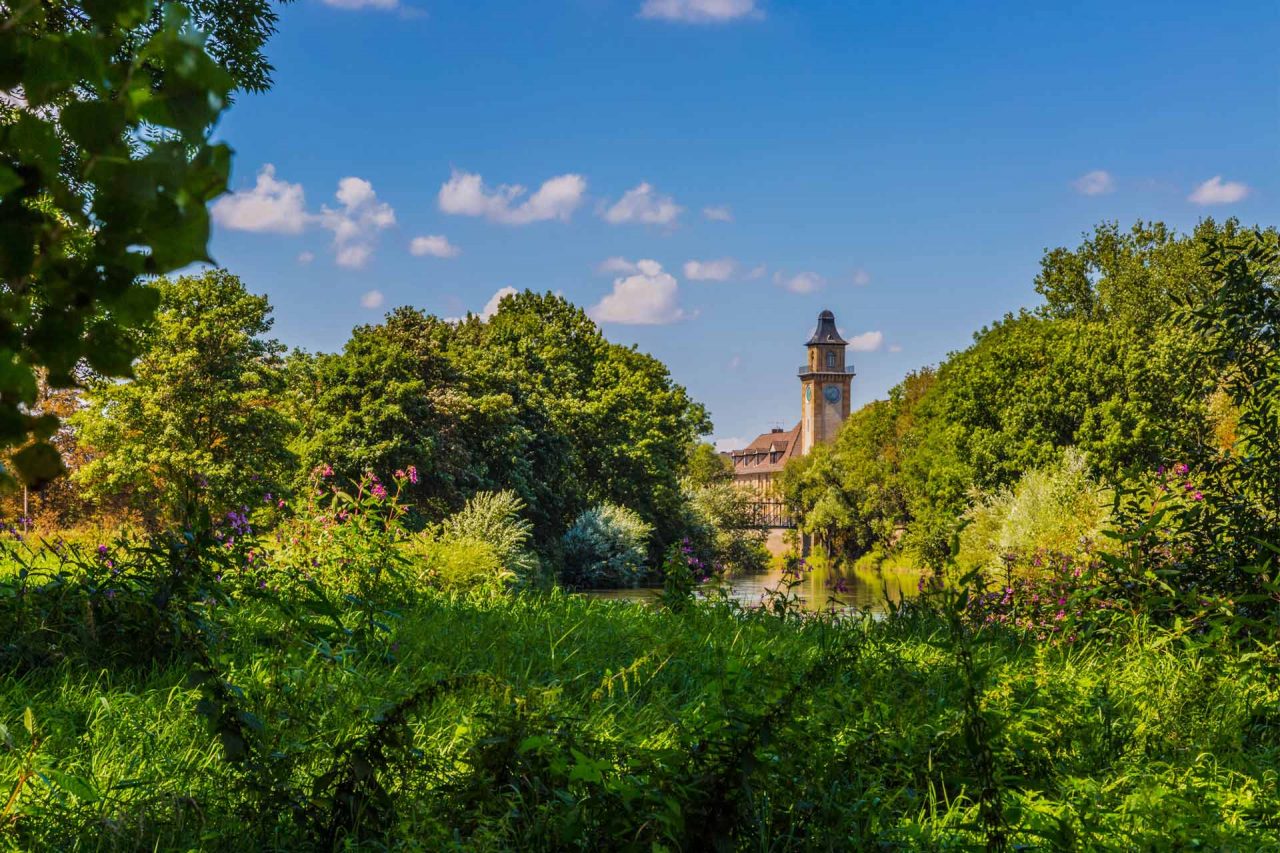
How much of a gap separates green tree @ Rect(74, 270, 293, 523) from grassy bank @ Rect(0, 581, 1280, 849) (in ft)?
76.0

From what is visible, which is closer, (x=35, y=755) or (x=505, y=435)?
(x=35, y=755)

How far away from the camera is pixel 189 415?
93.0ft

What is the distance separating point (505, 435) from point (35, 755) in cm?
2677

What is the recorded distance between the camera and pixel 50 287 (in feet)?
3.74

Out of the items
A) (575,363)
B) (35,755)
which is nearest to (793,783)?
(35,755)

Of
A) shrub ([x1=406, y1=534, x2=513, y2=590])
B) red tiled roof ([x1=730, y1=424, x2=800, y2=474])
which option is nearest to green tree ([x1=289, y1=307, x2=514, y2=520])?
shrub ([x1=406, y1=534, x2=513, y2=590])

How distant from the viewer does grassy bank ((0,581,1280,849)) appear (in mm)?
3027

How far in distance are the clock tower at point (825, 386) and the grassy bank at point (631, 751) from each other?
119756mm

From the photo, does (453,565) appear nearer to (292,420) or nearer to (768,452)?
(292,420)

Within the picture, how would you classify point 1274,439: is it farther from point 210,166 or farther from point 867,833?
point 210,166

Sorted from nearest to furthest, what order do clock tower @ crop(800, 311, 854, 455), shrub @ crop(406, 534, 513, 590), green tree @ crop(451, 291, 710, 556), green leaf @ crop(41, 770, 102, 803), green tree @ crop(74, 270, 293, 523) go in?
1. green leaf @ crop(41, 770, 102, 803)
2. shrub @ crop(406, 534, 513, 590)
3. green tree @ crop(74, 270, 293, 523)
4. green tree @ crop(451, 291, 710, 556)
5. clock tower @ crop(800, 311, 854, 455)

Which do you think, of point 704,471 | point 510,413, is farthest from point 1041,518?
point 704,471

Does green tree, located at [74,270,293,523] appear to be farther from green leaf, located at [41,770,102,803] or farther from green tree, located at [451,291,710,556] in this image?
green leaf, located at [41,770,102,803]

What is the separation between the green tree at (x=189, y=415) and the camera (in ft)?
90.5
